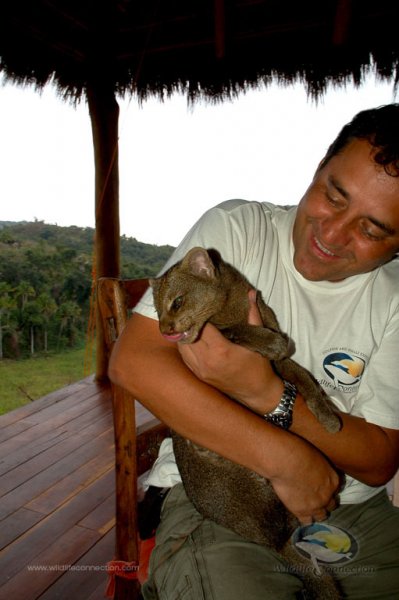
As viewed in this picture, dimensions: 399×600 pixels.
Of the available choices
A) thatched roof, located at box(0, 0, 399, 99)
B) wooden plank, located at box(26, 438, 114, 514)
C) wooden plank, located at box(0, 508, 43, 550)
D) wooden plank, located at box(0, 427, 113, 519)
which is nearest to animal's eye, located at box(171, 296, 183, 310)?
wooden plank, located at box(0, 508, 43, 550)

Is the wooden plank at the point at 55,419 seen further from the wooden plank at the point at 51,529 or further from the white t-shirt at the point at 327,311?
the white t-shirt at the point at 327,311

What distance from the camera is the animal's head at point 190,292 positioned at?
5.80 ft

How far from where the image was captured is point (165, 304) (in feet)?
6.06

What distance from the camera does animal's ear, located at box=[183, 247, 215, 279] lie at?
1747 millimetres

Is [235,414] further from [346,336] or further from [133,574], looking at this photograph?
[133,574]

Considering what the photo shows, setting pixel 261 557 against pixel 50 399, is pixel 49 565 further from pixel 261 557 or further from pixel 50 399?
pixel 50 399

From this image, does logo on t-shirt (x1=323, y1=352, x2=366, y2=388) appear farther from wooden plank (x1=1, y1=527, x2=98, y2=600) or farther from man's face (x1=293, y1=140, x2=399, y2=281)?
wooden plank (x1=1, y1=527, x2=98, y2=600)

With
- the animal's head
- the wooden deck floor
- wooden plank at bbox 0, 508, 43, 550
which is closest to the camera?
the animal's head

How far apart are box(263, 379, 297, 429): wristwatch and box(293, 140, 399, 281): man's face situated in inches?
20.9

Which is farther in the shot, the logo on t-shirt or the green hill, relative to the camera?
the green hill

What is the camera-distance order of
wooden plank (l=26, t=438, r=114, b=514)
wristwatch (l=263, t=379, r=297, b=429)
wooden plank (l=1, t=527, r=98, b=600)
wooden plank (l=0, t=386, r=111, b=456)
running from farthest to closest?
wooden plank (l=0, t=386, r=111, b=456)
wooden plank (l=26, t=438, r=114, b=514)
wooden plank (l=1, t=527, r=98, b=600)
wristwatch (l=263, t=379, r=297, b=429)

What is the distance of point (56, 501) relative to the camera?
3639 mm

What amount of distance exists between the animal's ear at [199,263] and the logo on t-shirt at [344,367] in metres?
0.67

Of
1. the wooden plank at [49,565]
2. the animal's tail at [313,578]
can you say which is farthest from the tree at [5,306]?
the animal's tail at [313,578]
